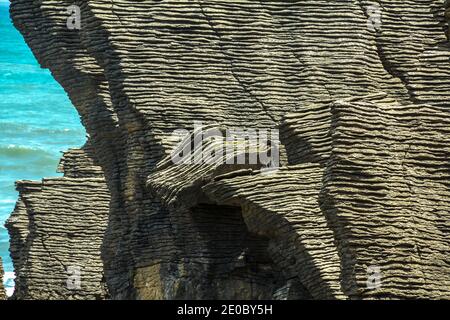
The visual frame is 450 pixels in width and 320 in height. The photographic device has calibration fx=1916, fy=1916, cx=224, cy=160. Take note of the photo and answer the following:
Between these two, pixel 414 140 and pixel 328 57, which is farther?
pixel 328 57

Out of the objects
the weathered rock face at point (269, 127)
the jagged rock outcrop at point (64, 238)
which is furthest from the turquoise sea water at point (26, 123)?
the weathered rock face at point (269, 127)

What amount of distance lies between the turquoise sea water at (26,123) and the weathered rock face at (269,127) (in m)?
24.7

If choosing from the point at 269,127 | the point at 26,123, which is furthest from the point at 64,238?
the point at 26,123

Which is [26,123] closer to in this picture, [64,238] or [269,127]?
[64,238]

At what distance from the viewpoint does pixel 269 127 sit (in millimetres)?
29438

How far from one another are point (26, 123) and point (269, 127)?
5632 cm

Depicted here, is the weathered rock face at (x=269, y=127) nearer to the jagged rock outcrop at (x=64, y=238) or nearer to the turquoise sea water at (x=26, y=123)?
the jagged rock outcrop at (x=64, y=238)

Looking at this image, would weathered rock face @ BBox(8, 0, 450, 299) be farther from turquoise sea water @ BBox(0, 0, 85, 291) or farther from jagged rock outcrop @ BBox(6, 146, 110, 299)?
turquoise sea water @ BBox(0, 0, 85, 291)

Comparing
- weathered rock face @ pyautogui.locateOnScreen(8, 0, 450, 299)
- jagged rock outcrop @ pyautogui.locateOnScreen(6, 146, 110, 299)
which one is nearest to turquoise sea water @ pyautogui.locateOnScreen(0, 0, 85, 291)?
jagged rock outcrop @ pyautogui.locateOnScreen(6, 146, 110, 299)
